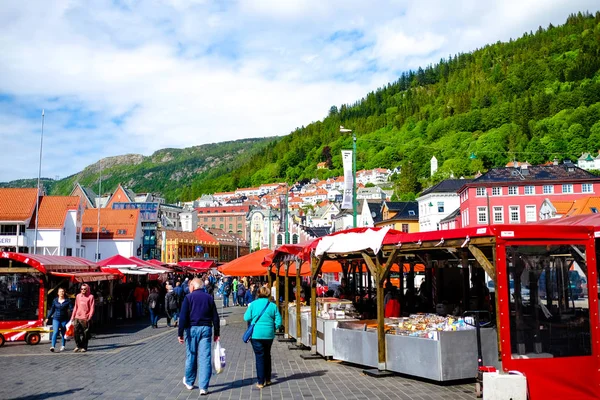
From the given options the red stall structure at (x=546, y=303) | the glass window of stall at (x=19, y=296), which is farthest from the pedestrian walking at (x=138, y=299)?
the red stall structure at (x=546, y=303)

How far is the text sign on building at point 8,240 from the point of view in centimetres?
5338

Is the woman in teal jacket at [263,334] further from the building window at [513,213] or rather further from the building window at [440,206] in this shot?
the building window at [440,206]

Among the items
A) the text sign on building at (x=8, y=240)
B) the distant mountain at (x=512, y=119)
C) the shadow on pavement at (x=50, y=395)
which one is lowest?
the shadow on pavement at (x=50, y=395)

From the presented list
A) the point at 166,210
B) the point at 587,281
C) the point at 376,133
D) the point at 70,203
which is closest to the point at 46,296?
the point at 587,281

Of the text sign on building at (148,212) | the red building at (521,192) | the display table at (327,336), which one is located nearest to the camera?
the display table at (327,336)

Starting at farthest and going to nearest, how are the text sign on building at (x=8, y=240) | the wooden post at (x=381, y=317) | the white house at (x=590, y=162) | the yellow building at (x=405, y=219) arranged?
the white house at (x=590, y=162)
the yellow building at (x=405, y=219)
the text sign on building at (x=8, y=240)
the wooden post at (x=381, y=317)

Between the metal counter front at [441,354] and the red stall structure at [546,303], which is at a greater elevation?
the red stall structure at [546,303]

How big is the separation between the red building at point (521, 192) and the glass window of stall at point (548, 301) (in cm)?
5737

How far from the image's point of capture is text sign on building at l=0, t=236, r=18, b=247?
53.4m

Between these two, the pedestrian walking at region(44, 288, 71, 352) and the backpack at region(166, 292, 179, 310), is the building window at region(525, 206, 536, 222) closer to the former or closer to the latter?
the backpack at region(166, 292, 179, 310)

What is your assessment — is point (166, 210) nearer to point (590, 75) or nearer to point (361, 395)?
point (590, 75)

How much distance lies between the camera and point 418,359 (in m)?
10.3

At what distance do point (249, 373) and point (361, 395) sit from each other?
10.1 ft

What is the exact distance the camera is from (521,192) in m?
65.7
